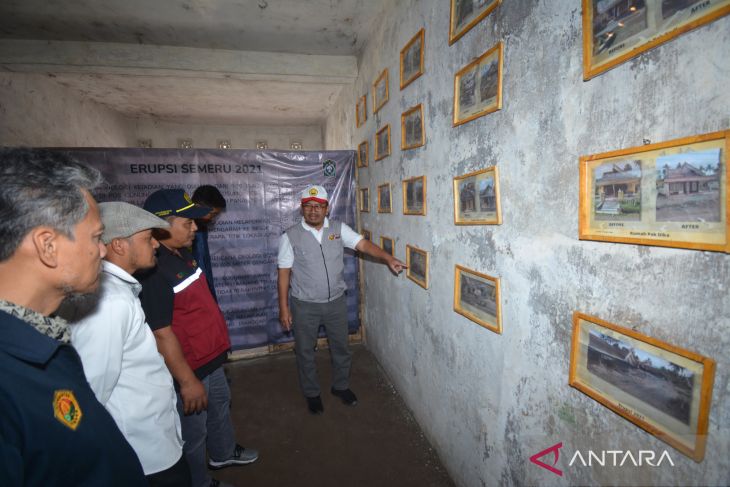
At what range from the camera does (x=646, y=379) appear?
839mm

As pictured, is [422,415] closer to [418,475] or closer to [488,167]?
[418,475]

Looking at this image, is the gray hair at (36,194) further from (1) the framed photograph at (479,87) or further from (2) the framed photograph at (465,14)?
(2) the framed photograph at (465,14)

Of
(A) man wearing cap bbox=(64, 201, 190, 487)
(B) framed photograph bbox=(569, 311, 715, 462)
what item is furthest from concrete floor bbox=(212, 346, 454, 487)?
(B) framed photograph bbox=(569, 311, 715, 462)

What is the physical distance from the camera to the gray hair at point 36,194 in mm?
723

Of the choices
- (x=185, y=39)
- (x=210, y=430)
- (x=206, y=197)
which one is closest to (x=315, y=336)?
(x=210, y=430)

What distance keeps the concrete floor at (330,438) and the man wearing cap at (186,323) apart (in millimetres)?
485

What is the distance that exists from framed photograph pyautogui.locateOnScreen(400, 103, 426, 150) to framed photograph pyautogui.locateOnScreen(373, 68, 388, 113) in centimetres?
55

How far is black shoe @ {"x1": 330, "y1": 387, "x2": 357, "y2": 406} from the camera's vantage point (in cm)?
283

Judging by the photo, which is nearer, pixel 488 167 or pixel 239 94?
pixel 488 167

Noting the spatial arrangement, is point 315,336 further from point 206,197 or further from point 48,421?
point 48,421

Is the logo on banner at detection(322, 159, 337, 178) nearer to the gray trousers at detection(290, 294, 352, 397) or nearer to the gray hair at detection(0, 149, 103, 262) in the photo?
the gray trousers at detection(290, 294, 352, 397)

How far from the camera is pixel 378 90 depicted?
2938 mm

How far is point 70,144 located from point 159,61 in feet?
8.07

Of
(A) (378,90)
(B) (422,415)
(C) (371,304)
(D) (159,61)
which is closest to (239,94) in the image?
(D) (159,61)
